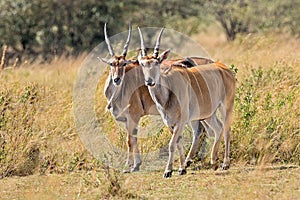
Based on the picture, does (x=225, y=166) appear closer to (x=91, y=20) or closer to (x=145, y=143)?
(x=145, y=143)

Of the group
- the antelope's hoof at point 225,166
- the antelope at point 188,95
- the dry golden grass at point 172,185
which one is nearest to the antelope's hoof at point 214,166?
the antelope at point 188,95

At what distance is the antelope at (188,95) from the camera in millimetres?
8656

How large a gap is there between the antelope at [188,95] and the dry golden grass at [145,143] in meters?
0.35

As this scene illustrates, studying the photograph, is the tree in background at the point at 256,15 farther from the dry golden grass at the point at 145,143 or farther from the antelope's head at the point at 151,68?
the antelope's head at the point at 151,68

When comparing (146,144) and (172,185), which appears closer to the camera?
(172,185)

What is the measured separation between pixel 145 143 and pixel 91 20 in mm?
14087

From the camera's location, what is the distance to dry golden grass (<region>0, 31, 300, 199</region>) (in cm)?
778

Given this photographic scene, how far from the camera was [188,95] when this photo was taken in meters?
9.07

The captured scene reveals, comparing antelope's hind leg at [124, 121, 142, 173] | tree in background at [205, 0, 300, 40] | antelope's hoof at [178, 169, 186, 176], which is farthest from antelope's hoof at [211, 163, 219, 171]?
tree in background at [205, 0, 300, 40]

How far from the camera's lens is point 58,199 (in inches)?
303

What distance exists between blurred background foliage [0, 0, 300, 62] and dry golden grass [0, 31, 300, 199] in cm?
1102

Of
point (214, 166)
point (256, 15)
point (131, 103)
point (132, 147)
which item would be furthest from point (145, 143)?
point (256, 15)

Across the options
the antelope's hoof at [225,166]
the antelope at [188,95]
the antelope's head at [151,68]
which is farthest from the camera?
the antelope's hoof at [225,166]

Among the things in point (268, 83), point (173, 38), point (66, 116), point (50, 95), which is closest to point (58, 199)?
point (66, 116)
